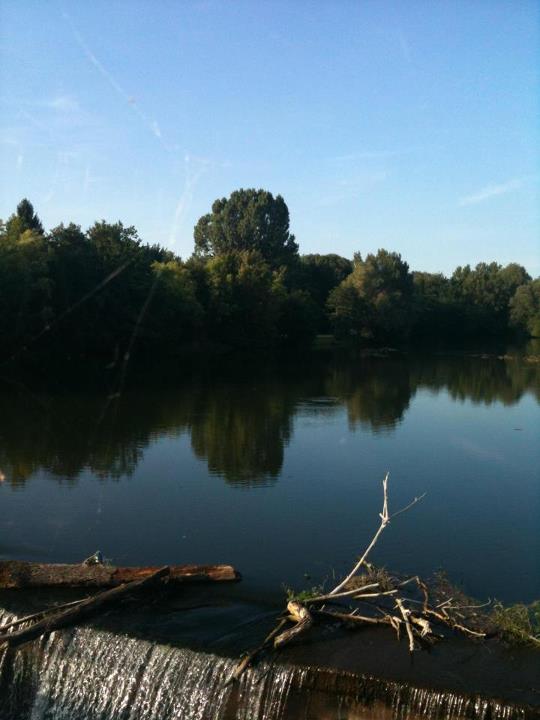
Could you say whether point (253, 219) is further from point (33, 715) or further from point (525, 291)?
point (33, 715)

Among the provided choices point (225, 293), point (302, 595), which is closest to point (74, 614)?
point (302, 595)

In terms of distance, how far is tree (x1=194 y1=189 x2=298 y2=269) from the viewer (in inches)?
3031

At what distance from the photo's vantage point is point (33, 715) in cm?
812

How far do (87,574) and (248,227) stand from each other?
69.9 metres

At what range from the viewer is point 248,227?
77.4 meters

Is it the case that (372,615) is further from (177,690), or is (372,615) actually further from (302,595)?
(177,690)

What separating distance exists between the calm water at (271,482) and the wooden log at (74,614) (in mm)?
1737

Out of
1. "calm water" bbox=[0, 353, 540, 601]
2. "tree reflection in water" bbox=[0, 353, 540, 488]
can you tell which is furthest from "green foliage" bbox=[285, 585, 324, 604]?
"tree reflection in water" bbox=[0, 353, 540, 488]

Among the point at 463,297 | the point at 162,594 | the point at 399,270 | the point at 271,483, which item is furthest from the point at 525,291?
the point at 162,594

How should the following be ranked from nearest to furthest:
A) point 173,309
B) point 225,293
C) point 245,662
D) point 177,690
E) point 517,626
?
point 245,662, point 177,690, point 517,626, point 173,309, point 225,293

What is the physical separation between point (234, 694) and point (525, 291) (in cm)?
7358

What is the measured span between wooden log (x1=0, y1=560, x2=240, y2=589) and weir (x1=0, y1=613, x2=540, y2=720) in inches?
31.8

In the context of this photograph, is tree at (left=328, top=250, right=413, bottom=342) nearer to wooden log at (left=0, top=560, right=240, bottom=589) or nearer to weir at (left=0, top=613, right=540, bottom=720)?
wooden log at (left=0, top=560, right=240, bottom=589)

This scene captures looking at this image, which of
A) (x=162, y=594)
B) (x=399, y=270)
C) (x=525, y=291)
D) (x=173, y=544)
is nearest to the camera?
(x=162, y=594)
